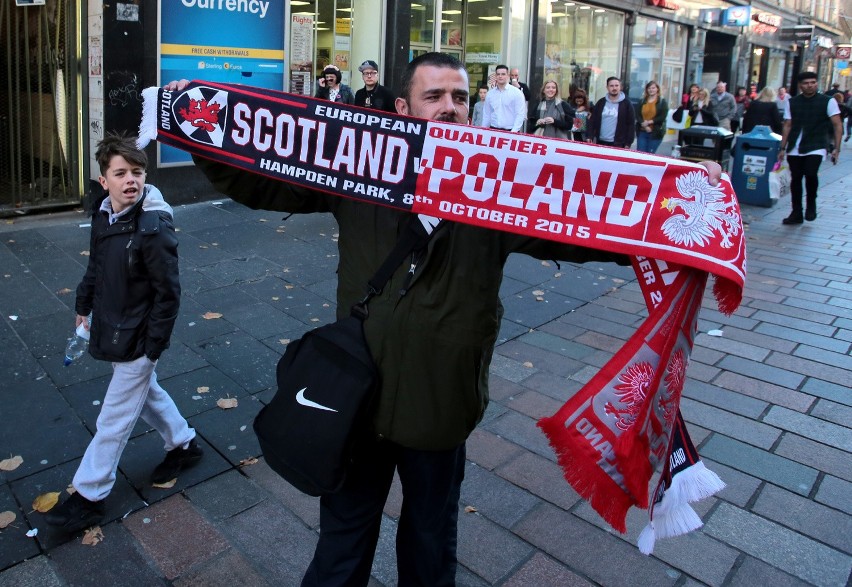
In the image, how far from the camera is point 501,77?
11.0m

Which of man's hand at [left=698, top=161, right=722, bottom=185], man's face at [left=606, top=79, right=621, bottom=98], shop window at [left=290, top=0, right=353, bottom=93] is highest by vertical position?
shop window at [left=290, top=0, right=353, bottom=93]

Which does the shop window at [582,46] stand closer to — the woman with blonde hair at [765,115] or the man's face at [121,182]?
the woman with blonde hair at [765,115]

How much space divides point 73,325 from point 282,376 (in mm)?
3721

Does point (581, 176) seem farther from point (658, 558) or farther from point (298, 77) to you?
point (298, 77)

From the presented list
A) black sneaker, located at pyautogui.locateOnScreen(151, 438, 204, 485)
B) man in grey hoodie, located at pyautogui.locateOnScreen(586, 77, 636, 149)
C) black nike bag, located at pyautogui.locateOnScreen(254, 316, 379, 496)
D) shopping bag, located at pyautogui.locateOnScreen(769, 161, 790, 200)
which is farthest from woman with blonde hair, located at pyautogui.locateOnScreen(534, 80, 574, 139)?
black nike bag, located at pyautogui.locateOnScreen(254, 316, 379, 496)

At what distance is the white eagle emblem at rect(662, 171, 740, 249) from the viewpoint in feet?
6.39

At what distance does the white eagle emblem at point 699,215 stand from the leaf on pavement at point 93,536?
255 centimetres

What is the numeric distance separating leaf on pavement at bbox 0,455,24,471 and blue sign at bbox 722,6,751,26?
2325 centimetres

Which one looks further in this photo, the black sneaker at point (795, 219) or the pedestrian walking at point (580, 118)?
the pedestrian walking at point (580, 118)

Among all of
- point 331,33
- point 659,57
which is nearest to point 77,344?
point 331,33

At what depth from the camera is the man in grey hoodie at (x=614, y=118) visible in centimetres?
1138

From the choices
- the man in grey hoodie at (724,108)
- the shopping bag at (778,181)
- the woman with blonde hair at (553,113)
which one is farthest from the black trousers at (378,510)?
the man in grey hoodie at (724,108)

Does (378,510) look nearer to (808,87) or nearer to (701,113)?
(808,87)

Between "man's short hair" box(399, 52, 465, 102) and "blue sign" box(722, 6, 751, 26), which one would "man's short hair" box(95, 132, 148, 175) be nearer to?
"man's short hair" box(399, 52, 465, 102)
